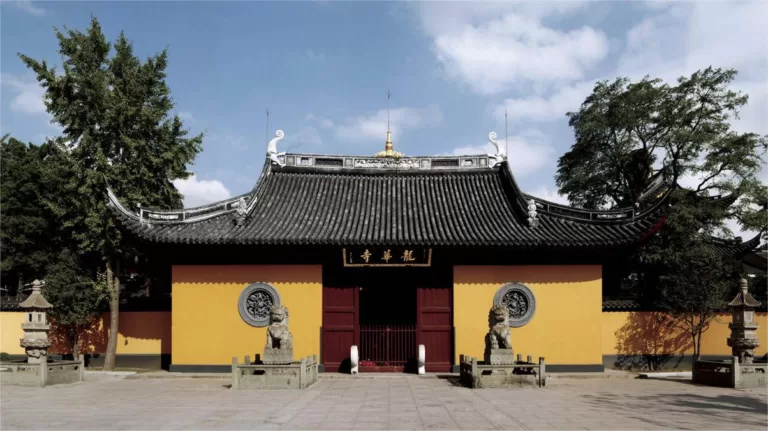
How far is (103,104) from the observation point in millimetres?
18656

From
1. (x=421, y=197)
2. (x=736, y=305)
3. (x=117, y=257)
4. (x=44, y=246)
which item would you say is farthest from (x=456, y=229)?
(x=44, y=246)

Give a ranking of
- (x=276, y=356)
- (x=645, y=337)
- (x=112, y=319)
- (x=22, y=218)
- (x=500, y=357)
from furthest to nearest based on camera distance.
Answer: (x=22, y=218) → (x=645, y=337) → (x=112, y=319) → (x=500, y=357) → (x=276, y=356)

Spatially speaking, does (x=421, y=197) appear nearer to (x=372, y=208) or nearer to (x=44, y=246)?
(x=372, y=208)

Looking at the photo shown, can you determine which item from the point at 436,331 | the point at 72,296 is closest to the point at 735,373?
the point at 436,331

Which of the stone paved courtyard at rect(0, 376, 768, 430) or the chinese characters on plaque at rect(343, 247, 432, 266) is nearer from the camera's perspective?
the stone paved courtyard at rect(0, 376, 768, 430)

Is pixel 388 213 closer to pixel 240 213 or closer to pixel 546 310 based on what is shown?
pixel 240 213

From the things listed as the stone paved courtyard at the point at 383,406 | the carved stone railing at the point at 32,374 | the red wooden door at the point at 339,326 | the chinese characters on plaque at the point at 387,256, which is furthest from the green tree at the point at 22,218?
the chinese characters on plaque at the point at 387,256

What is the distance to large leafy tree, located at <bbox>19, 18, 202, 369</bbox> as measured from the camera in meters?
18.7

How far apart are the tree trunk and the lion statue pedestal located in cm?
1056

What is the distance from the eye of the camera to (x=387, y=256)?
17.9 m

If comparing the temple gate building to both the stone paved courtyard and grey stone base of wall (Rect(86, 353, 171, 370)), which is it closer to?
grey stone base of wall (Rect(86, 353, 171, 370))

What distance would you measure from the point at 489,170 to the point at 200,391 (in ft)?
38.3

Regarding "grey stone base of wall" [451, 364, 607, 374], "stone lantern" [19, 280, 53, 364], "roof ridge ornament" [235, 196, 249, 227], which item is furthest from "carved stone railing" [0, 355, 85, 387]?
"grey stone base of wall" [451, 364, 607, 374]

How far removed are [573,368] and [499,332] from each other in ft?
13.5
